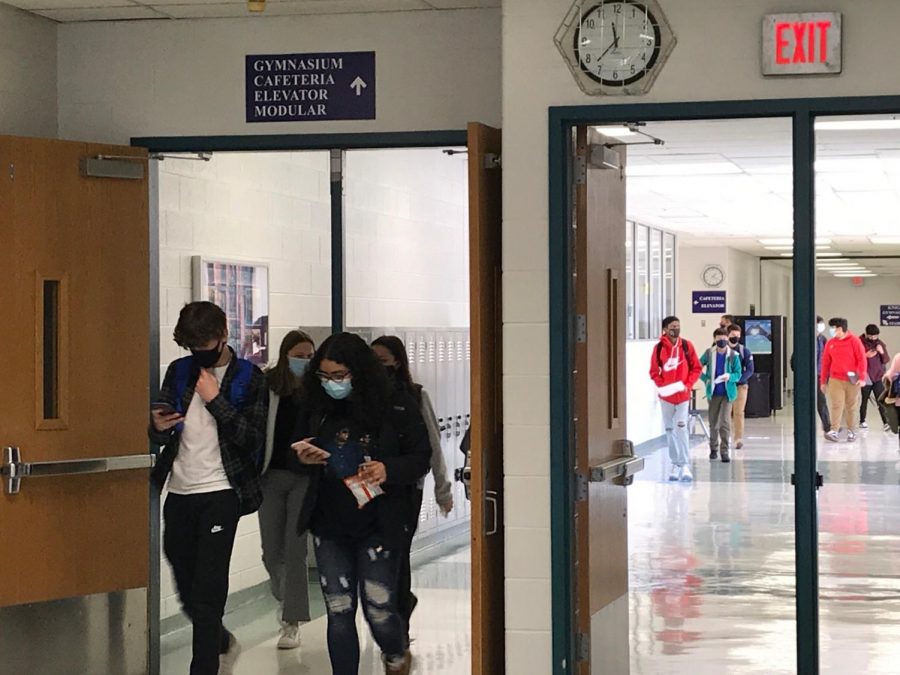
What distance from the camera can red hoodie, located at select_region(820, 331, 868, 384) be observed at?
18.3m

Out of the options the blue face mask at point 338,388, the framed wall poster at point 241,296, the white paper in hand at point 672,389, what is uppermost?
the framed wall poster at point 241,296

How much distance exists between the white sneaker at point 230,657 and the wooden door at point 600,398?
1.75 meters

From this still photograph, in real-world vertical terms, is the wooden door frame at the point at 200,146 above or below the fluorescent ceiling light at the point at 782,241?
below

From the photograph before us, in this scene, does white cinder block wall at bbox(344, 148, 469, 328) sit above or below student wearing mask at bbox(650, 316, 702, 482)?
above

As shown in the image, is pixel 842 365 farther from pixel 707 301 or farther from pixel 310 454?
pixel 310 454

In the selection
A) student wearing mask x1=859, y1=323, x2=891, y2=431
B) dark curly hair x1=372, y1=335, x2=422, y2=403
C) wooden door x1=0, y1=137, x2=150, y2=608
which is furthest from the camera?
student wearing mask x1=859, y1=323, x2=891, y2=431

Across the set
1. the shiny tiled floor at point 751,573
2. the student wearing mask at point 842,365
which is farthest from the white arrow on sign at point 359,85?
the student wearing mask at point 842,365

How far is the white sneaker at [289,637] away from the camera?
6241mm

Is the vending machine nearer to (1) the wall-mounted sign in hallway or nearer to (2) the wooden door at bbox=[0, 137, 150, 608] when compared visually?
(1) the wall-mounted sign in hallway

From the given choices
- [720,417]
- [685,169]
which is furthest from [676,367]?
[720,417]

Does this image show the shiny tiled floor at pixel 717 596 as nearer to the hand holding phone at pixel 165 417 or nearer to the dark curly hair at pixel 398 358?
the dark curly hair at pixel 398 358

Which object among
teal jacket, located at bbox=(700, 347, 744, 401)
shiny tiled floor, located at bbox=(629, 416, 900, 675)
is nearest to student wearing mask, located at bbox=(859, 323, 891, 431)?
shiny tiled floor, located at bbox=(629, 416, 900, 675)

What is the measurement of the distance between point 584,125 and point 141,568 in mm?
2491

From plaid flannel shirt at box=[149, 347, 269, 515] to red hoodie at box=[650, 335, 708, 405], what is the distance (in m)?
7.97
